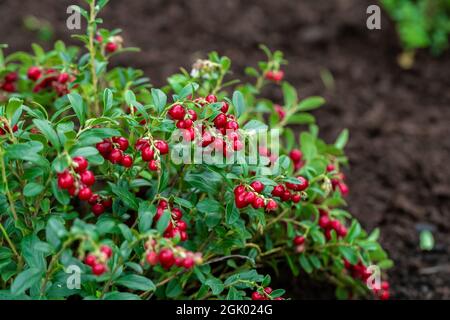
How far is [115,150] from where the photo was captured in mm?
1914

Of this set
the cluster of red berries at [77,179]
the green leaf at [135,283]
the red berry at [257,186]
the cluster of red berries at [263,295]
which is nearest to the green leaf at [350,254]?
the cluster of red berries at [263,295]

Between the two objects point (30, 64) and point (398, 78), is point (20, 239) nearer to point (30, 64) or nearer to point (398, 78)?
point (30, 64)

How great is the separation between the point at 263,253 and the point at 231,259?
120 mm

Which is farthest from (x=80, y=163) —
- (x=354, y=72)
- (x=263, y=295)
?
(x=354, y=72)

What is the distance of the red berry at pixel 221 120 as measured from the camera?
1.93 meters

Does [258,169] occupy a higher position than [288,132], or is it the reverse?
[288,132]

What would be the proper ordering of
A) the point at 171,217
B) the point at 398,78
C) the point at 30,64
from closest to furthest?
the point at 171,217, the point at 30,64, the point at 398,78

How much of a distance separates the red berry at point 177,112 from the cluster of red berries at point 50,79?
2.44 feet

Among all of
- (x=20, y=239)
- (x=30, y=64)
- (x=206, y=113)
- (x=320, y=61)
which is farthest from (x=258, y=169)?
(x=320, y=61)

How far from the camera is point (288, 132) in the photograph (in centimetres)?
283

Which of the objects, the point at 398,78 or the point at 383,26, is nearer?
the point at 398,78

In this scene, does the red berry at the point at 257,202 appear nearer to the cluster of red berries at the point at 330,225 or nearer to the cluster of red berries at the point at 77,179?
the cluster of red berries at the point at 77,179

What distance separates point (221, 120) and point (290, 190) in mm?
379

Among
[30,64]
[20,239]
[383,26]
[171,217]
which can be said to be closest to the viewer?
[171,217]
